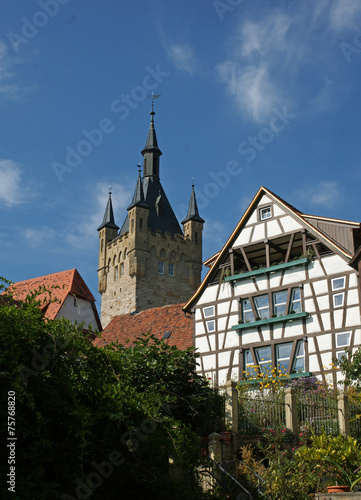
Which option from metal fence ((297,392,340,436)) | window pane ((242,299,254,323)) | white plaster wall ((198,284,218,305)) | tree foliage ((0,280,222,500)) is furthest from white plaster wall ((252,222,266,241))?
tree foliage ((0,280,222,500))

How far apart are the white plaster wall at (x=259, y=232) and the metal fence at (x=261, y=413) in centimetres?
840

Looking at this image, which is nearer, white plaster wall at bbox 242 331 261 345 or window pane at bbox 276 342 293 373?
window pane at bbox 276 342 293 373

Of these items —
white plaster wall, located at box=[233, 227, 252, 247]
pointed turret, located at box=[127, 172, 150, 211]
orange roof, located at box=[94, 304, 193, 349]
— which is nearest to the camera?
white plaster wall, located at box=[233, 227, 252, 247]

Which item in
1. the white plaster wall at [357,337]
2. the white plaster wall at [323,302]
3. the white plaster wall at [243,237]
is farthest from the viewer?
the white plaster wall at [243,237]

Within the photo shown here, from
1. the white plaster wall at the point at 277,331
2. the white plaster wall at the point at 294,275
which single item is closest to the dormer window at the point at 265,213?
the white plaster wall at the point at 294,275

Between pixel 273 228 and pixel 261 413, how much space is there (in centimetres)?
895

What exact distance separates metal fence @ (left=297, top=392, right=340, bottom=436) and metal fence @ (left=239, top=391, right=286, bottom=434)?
47 cm

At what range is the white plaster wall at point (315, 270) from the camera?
2100cm

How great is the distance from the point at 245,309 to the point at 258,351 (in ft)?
5.08

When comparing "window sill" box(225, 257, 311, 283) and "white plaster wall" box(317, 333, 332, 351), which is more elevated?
"window sill" box(225, 257, 311, 283)

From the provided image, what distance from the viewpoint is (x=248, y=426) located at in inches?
562

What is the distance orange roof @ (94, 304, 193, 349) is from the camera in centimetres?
2572

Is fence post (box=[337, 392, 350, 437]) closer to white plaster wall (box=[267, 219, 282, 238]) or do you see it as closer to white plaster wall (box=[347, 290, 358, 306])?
white plaster wall (box=[347, 290, 358, 306])

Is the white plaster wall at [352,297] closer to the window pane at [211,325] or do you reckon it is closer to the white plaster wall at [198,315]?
the window pane at [211,325]
